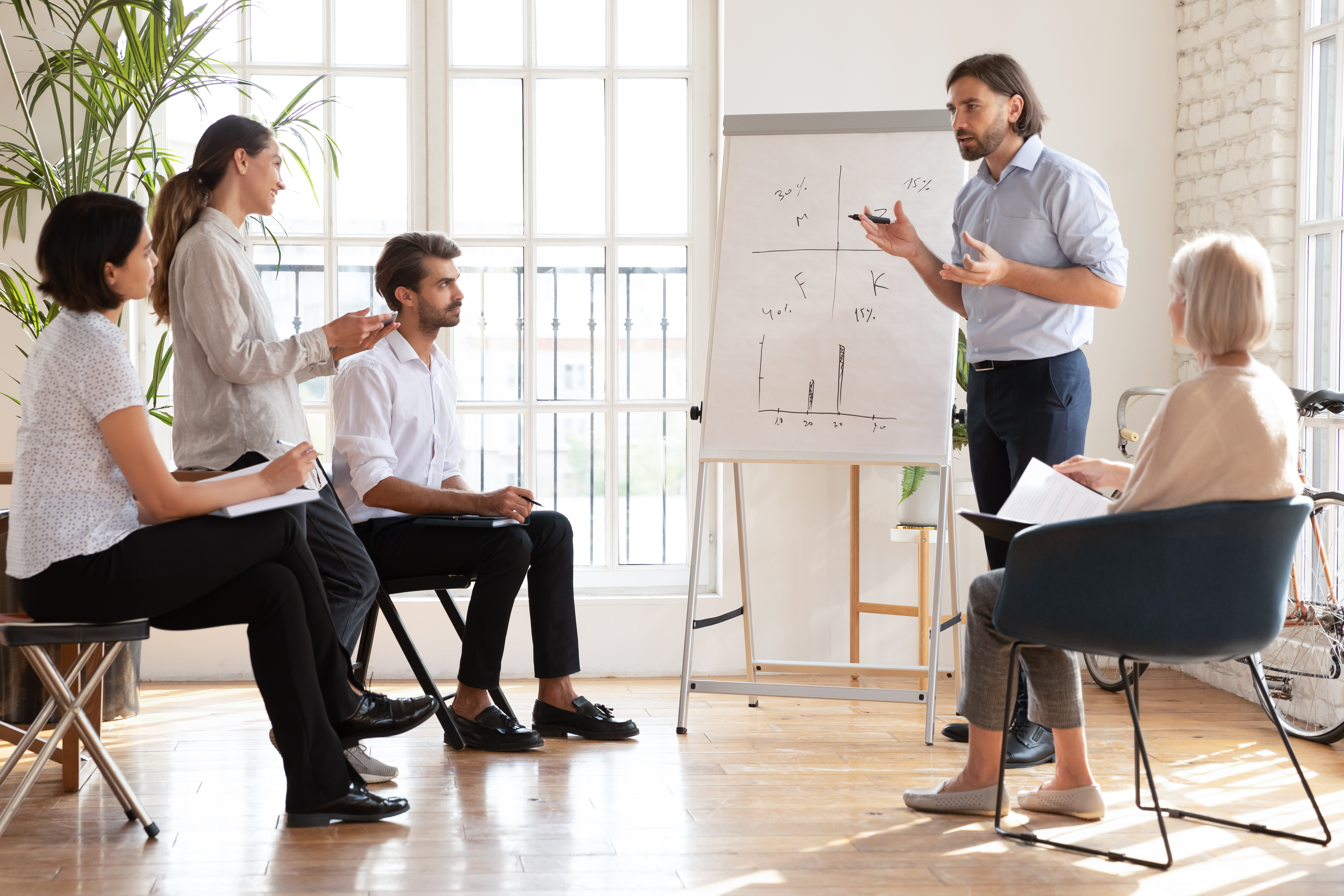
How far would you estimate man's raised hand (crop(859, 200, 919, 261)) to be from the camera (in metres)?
2.96

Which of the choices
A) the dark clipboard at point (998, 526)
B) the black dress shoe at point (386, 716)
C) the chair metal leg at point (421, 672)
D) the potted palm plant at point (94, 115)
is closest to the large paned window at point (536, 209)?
the potted palm plant at point (94, 115)

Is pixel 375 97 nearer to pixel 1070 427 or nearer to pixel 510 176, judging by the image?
pixel 510 176

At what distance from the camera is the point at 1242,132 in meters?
3.65

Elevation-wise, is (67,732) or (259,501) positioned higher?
(259,501)

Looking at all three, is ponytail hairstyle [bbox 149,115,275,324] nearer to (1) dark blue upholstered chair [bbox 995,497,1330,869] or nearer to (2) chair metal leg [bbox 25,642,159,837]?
(2) chair metal leg [bbox 25,642,159,837]

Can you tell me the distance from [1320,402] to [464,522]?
7.40ft

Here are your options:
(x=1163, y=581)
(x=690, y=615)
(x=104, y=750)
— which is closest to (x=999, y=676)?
(x=1163, y=581)

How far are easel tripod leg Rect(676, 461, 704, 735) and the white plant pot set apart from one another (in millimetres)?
839

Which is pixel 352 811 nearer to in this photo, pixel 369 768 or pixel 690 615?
pixel 369 768

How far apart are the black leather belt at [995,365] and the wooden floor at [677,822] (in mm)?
999

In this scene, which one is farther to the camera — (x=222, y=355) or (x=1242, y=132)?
(x=1242, y=132)

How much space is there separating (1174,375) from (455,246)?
256cm

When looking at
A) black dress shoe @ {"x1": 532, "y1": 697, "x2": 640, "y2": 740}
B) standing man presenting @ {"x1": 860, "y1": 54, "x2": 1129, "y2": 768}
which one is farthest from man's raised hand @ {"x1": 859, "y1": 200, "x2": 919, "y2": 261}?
black dress shoe @ {"x1": 532, "y1": 697, "x2": 640, "y2": 740}

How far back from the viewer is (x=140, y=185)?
3834 millimetres
